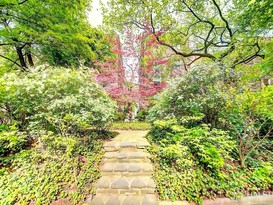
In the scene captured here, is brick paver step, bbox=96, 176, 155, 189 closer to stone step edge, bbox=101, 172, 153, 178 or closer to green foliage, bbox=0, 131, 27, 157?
stone step edge, bbox=101, 172, 153, 178

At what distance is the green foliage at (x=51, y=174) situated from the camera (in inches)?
95.6

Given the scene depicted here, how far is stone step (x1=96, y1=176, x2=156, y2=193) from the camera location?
2.54 m

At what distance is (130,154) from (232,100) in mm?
2889

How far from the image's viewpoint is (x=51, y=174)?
269 cm

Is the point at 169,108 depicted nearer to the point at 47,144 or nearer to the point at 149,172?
the point at 149,172

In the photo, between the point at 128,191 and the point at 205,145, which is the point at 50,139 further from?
the point at 205,145

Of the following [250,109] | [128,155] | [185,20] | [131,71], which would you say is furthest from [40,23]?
[185,20]

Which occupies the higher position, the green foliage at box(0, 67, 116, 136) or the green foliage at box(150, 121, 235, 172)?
the green foliage at box(0, 67, 116, 136)

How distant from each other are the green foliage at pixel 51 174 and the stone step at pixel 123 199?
242 mm

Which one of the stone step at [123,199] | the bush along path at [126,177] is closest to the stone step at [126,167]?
the bush along path at [126,177]

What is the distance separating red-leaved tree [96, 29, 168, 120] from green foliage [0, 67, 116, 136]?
298 cm

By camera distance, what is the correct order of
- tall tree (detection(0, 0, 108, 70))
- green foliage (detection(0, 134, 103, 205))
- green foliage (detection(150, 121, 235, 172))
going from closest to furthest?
green foliage (detection(0, 134, 103, 205))
green foliage (detection(150, 121, 235, 172))
tall tree (detection(0, 0, 108, 70))

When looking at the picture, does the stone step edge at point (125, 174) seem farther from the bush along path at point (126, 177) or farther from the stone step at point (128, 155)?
the stone step at point (128, 155)

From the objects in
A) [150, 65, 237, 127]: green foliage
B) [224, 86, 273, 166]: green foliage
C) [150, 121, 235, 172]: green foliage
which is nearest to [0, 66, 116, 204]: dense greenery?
[150, 121, 235, 172]: green foliage
